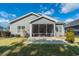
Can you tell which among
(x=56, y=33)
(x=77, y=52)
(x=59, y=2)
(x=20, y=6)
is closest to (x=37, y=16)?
(x=56, y=33)

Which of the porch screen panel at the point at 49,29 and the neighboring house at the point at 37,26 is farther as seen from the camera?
the neighboring house at the point at 37,26

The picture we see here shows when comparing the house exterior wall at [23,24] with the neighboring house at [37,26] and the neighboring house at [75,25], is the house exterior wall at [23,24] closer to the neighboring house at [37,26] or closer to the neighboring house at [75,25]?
the neighboring house at [37,26]

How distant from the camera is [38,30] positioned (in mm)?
19391

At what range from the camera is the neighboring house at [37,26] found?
1875 cm

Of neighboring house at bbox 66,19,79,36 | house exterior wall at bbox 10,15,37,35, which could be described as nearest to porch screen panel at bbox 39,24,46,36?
house exterior wall at bbox 10,15,37,35

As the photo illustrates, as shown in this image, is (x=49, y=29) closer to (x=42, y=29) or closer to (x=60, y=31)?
(x=42, y=29)

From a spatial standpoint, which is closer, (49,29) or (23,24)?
(49,29)

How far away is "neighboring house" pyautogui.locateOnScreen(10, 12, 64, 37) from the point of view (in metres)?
18.8

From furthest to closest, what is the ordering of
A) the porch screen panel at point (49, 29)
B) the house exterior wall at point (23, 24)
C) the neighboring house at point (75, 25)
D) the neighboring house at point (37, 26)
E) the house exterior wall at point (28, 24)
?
the house exterior wall at point (23, 24) < the house exterior wall at point (28, 24) < the neighboring house at point (37, 26) < the porch screen panel at point (49, 29) < the neighboring house at point (75, 25)

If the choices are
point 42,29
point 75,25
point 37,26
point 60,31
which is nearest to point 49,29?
point 42,29

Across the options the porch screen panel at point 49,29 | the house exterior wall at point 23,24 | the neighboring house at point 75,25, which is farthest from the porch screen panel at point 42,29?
the neighboring house at point 75,25

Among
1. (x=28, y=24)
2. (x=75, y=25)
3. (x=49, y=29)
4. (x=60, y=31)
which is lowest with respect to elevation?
(x=60, y=31)

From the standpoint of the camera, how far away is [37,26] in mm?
19516

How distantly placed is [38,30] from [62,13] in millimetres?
4232
